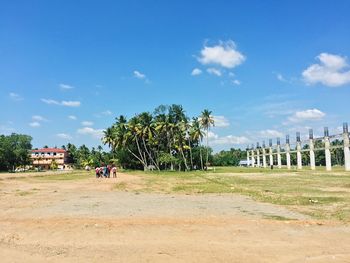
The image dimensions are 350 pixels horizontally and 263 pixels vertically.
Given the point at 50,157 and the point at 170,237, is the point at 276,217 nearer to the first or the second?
the point at 170,237

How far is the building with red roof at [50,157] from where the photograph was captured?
15725 cm

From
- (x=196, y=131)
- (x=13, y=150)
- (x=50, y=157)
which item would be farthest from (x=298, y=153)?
(x=50, y=157)

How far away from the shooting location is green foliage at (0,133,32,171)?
108188 mm

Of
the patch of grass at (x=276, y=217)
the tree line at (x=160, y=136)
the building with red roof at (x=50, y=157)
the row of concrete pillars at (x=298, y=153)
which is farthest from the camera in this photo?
the building with red roof at (x=50, y=157)

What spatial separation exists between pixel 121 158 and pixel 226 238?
3462 inches

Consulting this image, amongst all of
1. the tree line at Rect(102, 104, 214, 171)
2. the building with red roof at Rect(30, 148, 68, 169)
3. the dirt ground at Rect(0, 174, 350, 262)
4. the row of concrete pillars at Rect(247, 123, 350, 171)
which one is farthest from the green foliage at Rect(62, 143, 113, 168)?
the dirt ground at Rect(0, 174, 350, 262)

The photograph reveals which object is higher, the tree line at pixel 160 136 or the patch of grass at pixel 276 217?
the tree line at pixel 160 136

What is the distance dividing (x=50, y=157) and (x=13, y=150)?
47246 mm

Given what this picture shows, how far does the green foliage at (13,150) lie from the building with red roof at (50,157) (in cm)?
3238

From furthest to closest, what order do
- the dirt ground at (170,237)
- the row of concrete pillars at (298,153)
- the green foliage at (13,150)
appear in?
the green foliage at (13,150) → the row of concrete pillars at (298,153) → the dirt ground at (170,237)

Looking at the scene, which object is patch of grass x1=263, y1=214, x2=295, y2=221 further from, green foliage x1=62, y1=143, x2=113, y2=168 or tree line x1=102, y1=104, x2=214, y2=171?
green foliage x1=62, y1=143, x2=113, y2=168

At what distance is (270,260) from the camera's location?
7.88m

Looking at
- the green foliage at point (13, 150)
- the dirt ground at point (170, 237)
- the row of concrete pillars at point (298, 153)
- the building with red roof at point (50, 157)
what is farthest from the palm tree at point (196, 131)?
the building with red roof at point (50, 157)

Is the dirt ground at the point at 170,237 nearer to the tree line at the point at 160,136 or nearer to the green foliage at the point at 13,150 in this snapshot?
the tree line at the point at 160,136
